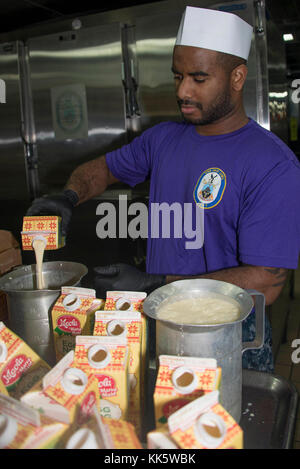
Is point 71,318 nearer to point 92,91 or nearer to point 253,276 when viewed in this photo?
point 253,276

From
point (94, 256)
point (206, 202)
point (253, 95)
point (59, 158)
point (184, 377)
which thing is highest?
Answer: point (253, 95)

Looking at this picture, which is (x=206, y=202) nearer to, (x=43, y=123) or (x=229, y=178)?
(x=229, y=178)

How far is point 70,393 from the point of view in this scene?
67 centimetres

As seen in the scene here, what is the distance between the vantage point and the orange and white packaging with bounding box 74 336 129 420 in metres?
0.73

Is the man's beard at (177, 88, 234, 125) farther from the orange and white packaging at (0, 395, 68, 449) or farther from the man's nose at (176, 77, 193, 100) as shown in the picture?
the orange and white packaging at (0, 395, 68, 449)

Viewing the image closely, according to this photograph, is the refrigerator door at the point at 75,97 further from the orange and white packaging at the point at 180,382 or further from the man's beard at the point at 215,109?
the orange and white packaging at the point at 180,382

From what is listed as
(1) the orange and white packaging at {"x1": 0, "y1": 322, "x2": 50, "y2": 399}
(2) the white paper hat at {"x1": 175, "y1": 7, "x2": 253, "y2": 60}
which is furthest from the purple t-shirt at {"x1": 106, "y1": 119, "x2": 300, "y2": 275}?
(1) the orange and white packaging at {"x1": 0, "y1": 322, "x2": 50, "y2": 399}

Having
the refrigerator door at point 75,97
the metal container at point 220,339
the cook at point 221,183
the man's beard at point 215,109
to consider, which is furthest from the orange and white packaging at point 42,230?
the refrigerator door at point 75,97

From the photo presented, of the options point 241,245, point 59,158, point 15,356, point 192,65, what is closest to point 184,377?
point 15,356

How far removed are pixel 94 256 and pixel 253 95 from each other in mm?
1622

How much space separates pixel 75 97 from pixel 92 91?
0.15 metres

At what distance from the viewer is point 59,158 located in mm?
3273

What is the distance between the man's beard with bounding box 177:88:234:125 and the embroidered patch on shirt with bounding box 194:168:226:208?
0.18 m

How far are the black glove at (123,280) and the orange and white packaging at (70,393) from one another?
14.5 inches
